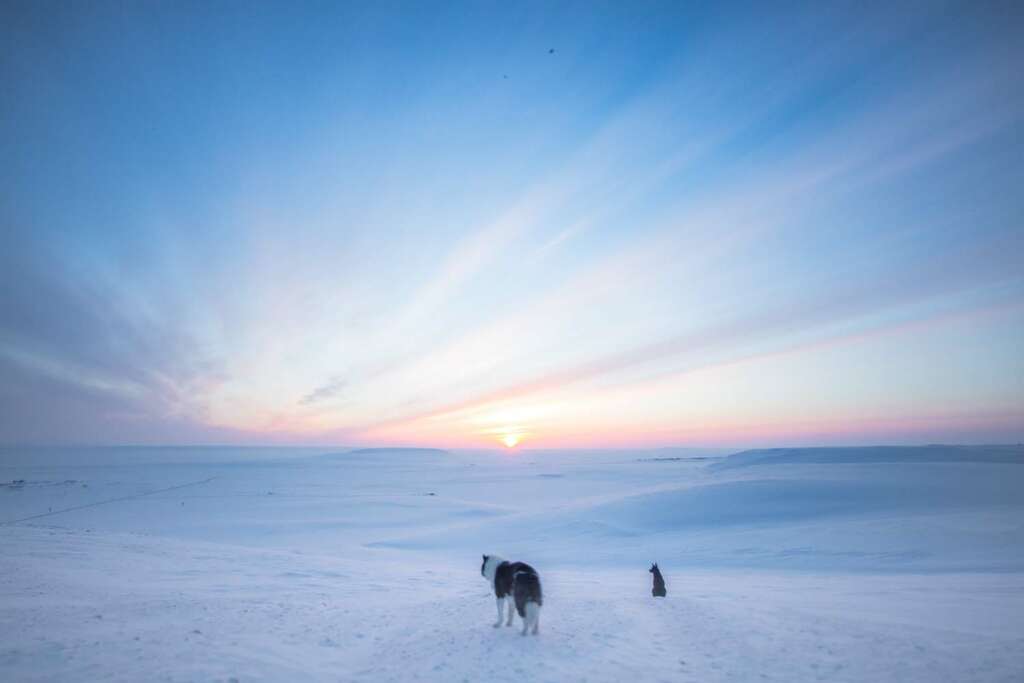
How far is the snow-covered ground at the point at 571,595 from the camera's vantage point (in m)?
8.19

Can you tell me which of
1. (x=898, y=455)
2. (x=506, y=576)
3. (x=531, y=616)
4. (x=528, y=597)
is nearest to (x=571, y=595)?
(x=506, y=576)

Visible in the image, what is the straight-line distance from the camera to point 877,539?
25.3 meters

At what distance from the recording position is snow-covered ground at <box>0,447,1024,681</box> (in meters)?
8.19

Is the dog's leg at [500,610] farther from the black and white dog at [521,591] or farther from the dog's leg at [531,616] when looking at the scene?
the dog's leg at [531,616]

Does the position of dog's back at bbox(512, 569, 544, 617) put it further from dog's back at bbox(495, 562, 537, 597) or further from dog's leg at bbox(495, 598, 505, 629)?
dog's leg at bbox(495, 598, 505, 629)

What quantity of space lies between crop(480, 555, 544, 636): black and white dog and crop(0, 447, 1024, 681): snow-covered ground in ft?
1.46

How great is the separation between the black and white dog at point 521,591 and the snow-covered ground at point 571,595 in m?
0.44

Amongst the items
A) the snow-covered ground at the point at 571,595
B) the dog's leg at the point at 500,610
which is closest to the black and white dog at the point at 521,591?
the dog's leg at the point at 500,610

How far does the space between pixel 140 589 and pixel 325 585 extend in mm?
4793

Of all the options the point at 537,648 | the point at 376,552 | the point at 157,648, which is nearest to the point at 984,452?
the point at 376,552

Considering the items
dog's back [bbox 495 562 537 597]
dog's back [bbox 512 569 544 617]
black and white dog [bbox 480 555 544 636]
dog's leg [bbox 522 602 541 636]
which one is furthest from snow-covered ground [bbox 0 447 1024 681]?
dog's back [bbox 495 562 537 597]

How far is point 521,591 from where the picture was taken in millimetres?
9812

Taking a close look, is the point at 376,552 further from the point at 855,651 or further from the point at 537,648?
the point at 855,651

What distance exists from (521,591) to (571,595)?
5323 mm
